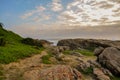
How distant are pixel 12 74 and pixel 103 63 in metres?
11.9

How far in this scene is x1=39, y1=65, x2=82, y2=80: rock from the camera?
60.4ft

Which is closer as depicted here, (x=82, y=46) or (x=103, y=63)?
(x=103, y=63)

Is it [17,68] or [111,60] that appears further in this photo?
[111,60]

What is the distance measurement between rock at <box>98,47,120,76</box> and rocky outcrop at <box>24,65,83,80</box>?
6890 millimetres

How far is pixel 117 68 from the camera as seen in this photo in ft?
82.4

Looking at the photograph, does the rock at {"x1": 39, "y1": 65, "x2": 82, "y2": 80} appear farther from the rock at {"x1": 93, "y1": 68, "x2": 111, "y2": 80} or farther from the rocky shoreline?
the rock at {"x1": 93, "y1": 68, "x2": 111, "y2": 80}

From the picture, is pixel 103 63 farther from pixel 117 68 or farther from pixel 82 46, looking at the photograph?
pixel 82 46

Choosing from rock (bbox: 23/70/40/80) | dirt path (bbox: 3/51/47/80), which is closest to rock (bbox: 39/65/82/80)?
rock (bbox: 23/70/40/80)

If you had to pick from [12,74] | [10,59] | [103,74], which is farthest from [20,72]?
[103,74]

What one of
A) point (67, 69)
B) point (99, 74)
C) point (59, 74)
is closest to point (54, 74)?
point (59, 74)

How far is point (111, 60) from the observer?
26219mm

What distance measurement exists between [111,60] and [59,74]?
380 inches

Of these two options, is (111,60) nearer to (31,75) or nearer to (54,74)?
→ (54,74)

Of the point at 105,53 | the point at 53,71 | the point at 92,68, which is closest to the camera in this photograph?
the point at 53,71
